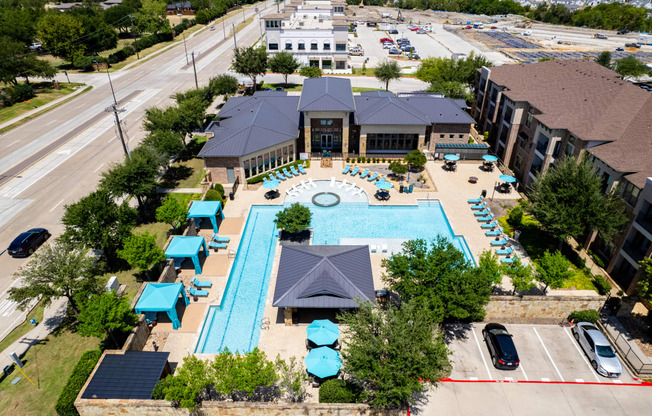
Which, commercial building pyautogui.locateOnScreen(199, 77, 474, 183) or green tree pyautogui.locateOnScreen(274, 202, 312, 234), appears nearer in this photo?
green tree pyautogui.locateOnScreen(274, 202, 312, 234)

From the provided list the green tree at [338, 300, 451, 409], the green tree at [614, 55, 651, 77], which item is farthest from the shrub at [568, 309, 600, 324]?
the green tree at [614, 55, 651, 77]

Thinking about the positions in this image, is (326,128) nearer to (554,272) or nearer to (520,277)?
(520,277)

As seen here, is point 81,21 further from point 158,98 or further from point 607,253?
point 607,253

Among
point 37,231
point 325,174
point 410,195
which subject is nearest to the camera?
point 37,231

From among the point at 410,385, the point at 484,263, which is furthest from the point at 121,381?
the point at 484,263

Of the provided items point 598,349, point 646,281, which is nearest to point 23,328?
point 598,349

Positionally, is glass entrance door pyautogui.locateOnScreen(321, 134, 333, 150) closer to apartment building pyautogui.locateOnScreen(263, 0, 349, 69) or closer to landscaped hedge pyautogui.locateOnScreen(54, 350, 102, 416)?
landscaped hedge pyautogui.locateOnScreen(54, 350, 102, 416)
